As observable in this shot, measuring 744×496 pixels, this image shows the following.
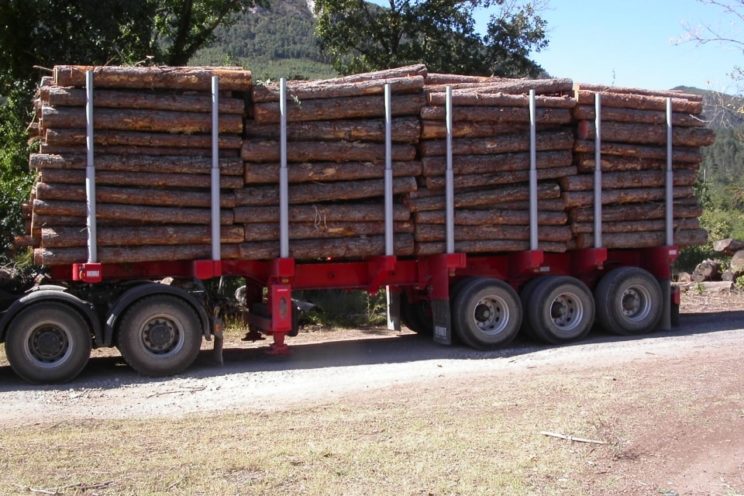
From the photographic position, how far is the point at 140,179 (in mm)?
11258

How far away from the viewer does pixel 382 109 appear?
12.5 metres

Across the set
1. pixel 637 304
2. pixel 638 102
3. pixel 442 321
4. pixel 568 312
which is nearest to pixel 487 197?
pixel 442 321

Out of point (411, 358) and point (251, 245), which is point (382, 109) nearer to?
point (251, 245)

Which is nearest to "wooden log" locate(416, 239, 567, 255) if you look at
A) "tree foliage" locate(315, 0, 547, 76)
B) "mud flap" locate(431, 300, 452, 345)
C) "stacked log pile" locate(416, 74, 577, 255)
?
"stacked log pile" locate(416, 74, 577, 255)

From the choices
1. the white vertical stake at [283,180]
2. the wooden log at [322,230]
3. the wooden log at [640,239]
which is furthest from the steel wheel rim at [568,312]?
the white vertical stake at [283,180]

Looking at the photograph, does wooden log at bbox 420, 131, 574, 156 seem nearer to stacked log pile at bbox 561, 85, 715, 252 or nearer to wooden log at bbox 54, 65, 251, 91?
stacked log pile at bbox 561, 85, 715, 252

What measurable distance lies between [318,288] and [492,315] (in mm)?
2672

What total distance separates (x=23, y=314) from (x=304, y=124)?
4.28 meters

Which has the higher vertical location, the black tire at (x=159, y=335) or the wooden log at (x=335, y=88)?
the wooden log at (x=335, y=88)

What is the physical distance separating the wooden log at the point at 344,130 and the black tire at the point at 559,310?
3031mm

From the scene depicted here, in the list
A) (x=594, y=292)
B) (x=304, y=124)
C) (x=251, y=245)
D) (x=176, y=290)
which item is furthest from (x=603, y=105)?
(x=176, y=290)

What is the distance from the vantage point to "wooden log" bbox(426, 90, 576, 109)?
41.9ft

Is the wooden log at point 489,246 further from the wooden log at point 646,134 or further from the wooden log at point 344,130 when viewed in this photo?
the wooden log at point 646,134

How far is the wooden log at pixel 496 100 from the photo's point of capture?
502 inches
